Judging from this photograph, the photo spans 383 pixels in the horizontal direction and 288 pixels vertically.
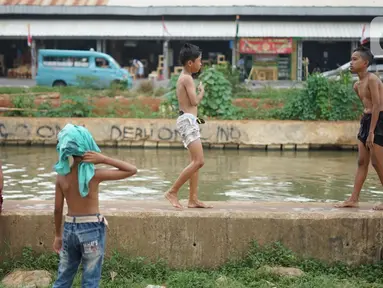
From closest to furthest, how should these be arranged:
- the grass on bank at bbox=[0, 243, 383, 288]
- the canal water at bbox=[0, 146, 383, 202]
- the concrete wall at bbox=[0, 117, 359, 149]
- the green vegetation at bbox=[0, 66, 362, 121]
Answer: the grass on bank at bbox=[0, 243, 383, 288] < the canal water at bbox=[0, 146, 383, 202] < the concrete wall at bbox=[0, 117, 359, 149] < the green vegetation at bbox=[0, 66, 362, 121]

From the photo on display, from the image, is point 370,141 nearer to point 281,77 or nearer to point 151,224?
point 151,224

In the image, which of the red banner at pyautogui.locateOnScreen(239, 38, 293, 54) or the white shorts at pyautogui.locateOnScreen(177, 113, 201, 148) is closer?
the white shorts at pyautogui.locateOnScreen(177, 113, 201, 148)

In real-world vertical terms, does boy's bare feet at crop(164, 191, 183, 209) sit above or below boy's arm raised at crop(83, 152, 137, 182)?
below

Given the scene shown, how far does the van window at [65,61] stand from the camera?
1086 inches

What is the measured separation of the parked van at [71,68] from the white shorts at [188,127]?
66.0ft

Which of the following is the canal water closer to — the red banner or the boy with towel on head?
the boy with towel on head

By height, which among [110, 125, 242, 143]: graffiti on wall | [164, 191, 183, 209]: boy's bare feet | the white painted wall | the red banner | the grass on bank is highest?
the white painted wall

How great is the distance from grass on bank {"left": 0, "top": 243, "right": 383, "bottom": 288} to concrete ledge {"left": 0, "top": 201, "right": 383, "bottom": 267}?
104 mm

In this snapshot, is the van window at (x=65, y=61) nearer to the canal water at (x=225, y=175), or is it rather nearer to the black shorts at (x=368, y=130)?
the canal water at (x=225, y=175)

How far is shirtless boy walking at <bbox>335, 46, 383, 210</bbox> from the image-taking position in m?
6.72

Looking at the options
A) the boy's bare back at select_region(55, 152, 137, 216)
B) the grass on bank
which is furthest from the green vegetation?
the boy's bare back at select_region(55, 152, 137, 216)

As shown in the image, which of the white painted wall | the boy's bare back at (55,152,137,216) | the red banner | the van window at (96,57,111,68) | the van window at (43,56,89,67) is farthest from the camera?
the white painted wall

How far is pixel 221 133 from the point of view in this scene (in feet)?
52.4

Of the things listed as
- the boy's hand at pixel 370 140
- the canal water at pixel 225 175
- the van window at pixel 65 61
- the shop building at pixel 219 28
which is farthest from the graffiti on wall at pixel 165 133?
the shop building at pixel 219 28
